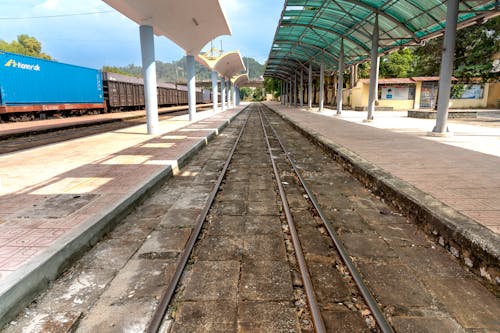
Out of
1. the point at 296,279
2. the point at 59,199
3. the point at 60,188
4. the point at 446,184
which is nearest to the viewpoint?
the point at 296,279

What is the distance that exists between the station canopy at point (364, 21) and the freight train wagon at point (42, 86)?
1530cm

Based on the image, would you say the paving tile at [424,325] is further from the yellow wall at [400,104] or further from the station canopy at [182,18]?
the yellow wall at [400,104]

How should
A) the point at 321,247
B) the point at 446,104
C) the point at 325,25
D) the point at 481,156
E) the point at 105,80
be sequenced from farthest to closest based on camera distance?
the point at 105,80, the point at 325,25, the point at 446,104, the point at 481,156, the point at 321,247

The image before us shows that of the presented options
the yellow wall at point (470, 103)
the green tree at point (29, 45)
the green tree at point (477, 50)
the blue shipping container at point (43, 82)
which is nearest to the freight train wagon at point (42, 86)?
the blue shipping container at point (43, 82)

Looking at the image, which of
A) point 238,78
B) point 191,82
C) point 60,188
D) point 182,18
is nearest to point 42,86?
point 191,82

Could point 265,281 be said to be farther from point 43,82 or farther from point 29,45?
point 29,45

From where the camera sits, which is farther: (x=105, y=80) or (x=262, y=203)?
(x=105, y=80)

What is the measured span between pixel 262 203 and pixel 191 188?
5.59 ft

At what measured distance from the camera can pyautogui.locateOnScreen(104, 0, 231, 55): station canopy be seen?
489 inches

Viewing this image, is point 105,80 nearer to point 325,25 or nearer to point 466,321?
point 325,25

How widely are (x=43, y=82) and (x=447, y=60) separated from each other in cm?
2184

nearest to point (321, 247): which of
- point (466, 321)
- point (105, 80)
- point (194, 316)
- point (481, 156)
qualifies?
point (466, 321)

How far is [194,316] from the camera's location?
8.90 feet

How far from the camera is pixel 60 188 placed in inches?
224
